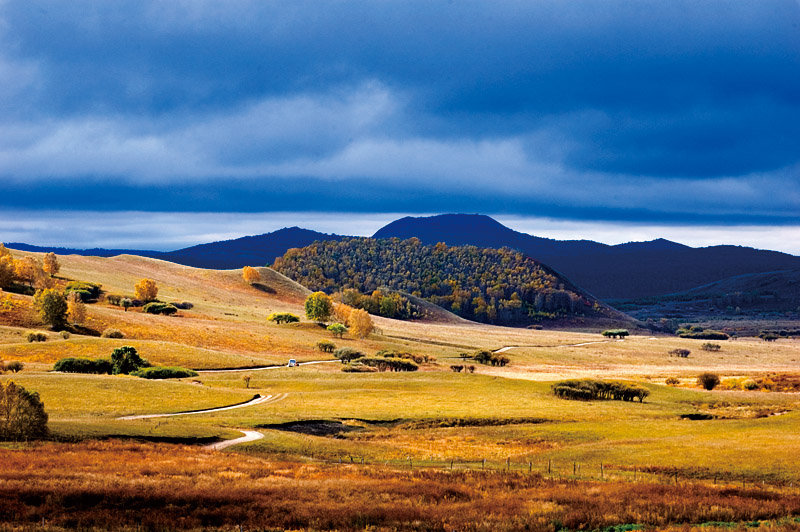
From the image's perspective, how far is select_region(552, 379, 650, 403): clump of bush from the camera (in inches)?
2857

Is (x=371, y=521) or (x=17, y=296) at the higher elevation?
(x=17, y=296)

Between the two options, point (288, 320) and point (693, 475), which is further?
point (288, 320)

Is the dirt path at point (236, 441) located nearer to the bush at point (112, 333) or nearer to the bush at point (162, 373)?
the bush at point (162, 373)

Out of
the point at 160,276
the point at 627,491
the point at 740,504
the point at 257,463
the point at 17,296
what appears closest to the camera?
the point at 740,504

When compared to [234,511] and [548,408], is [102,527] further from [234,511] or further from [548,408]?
[548,408]

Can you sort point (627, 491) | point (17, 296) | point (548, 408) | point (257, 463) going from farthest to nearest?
point (17, 296) → point (548, 408) → point (257, 463) → point (627, 491)

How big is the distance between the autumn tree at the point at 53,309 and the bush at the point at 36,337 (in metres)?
12.4

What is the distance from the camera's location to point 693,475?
115 ft

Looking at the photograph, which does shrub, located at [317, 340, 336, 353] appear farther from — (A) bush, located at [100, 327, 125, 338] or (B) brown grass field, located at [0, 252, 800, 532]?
(A) bush, located at [100, 327, 125, 338]

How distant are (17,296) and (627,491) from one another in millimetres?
118186

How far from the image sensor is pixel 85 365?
75.9m

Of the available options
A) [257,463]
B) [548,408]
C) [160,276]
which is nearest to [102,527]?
[257,463]

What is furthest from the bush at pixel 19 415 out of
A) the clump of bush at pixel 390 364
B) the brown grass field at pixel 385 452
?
the clump of bush at pixel 390 364

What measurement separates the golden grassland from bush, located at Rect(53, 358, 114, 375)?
45.3 metres
